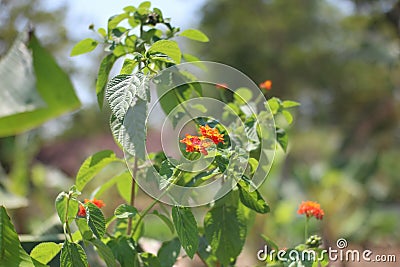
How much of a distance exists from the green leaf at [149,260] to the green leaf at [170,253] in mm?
46

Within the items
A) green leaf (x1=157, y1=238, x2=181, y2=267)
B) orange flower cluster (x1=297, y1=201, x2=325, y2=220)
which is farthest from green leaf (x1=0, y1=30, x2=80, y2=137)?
orange flower cluster (x1=297, y1=201, x2=325, y2=220)

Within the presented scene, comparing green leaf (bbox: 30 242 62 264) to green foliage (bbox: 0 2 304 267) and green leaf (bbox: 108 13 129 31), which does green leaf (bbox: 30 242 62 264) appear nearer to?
green foliage (bbox: 0 2 304 267)

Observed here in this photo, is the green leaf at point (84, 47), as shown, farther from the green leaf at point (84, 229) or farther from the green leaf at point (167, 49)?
the green leaf at point (84, 229)

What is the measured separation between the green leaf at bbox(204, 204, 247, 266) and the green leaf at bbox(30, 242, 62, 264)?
0.64ft

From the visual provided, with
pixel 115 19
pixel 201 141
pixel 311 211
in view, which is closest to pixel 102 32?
pixel 115 19

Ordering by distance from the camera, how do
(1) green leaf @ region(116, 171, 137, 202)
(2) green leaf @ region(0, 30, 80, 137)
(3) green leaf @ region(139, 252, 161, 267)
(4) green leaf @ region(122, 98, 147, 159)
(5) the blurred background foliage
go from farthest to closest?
(5) the blurred background foliage, (2) green leaf @ region(0, 30, 80, 137), (1) green leaf @ region(116, 171, 137, 202), (3) green leaf @ region(139, 252, 161, 267), (4) green leaf @ region(122, 98, 147, 159)

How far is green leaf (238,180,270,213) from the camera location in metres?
0.62

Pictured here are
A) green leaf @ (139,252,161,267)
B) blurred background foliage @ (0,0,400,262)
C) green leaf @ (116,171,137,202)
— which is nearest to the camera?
green leaf @ (139,252,161,267)

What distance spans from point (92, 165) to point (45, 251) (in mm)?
137

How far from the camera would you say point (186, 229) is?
60 centimetres

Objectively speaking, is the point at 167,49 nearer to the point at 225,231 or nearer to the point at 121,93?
the point at 121,93

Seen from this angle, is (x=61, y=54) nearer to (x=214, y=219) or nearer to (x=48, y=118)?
(x=48, y=118)

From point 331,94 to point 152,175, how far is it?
6990 millimetres

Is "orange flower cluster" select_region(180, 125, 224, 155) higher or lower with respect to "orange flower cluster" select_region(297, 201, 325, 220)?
higher
